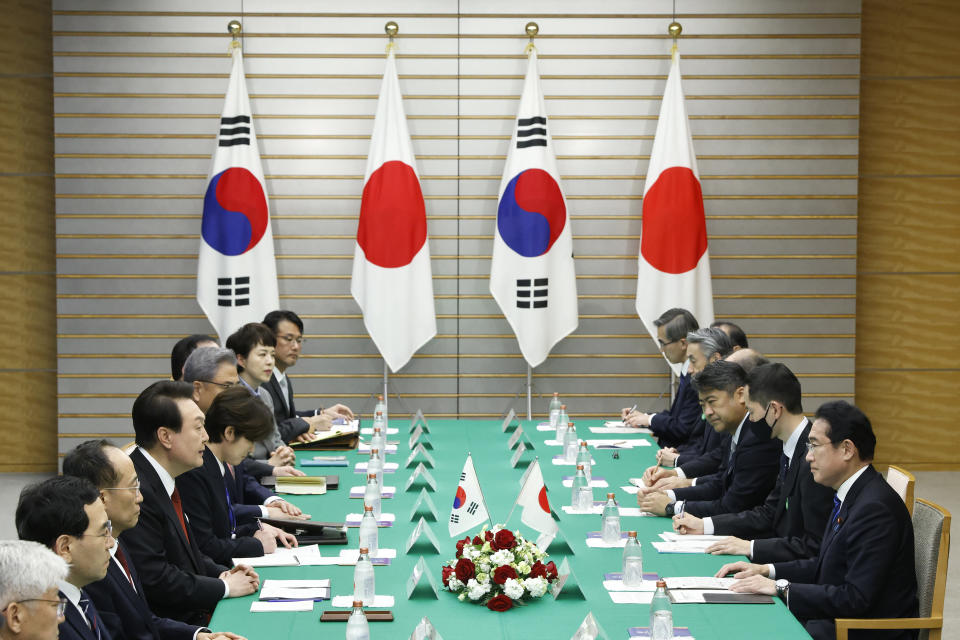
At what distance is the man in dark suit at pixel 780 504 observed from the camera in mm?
4051

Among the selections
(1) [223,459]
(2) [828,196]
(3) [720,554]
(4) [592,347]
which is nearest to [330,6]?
(4) [592,347]

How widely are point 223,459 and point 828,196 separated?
5.95m

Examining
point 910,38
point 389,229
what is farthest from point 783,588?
point 910,38

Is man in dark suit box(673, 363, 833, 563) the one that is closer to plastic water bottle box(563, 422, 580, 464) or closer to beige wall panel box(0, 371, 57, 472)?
plastic water bottle box(563, 422, 580, 464)

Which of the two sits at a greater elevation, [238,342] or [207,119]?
[207,119]

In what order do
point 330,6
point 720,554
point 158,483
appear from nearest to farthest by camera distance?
1. point 158,483
2. point 720,554
3. point 330,6

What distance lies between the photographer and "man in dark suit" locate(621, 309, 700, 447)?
6.36 metres

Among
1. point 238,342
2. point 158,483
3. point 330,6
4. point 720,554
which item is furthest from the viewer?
point 330,6

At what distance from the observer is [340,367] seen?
27.9 feet

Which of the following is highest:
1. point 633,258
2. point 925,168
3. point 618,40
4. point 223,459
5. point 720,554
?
point 618,40

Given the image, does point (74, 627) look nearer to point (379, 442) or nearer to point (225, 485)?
point (225, 485)

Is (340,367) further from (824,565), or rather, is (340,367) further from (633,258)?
(824,565)

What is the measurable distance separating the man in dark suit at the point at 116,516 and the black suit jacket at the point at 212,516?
29.1 inches

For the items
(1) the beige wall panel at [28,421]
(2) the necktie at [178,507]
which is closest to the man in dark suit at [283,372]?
(2) the necktie at [178,507]
